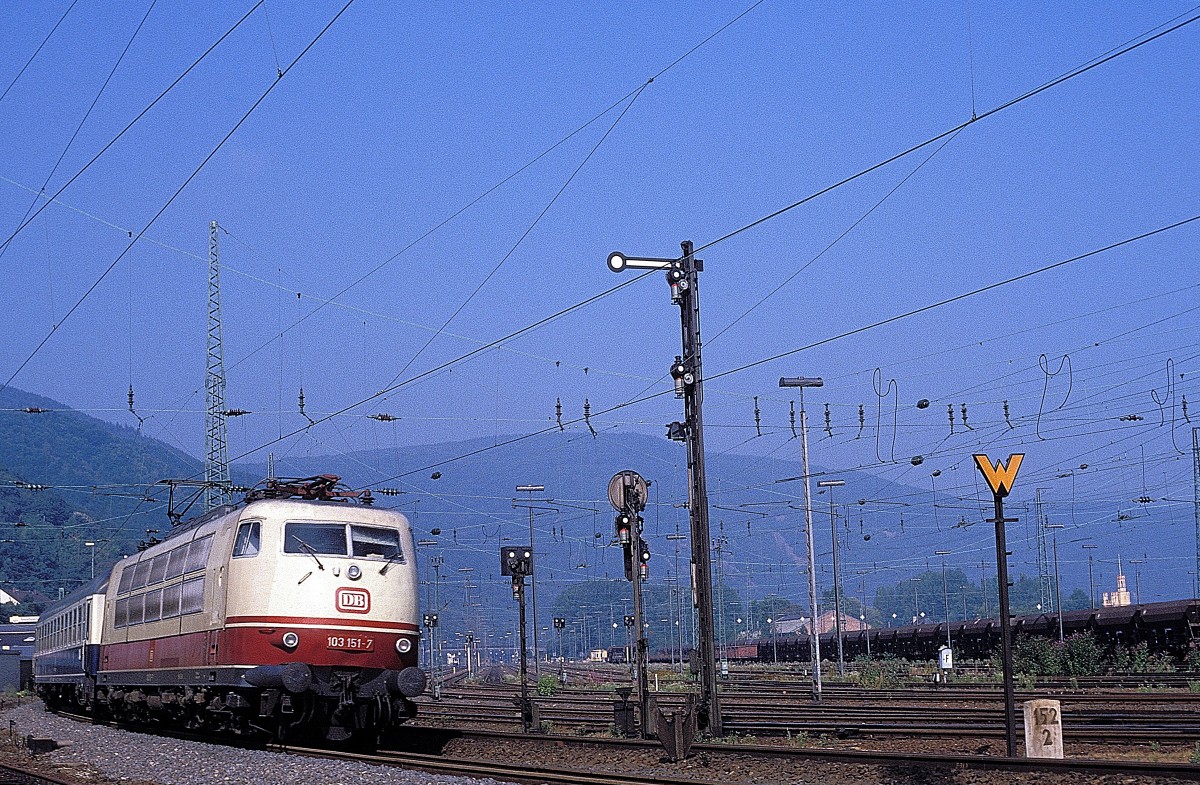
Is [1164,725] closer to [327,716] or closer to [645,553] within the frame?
[645,553]

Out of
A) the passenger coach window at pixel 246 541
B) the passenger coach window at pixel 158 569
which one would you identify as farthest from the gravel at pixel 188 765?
the passenger coach window at pixel 246 541

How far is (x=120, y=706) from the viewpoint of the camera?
2967cm

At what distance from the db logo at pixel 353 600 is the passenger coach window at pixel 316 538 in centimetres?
65

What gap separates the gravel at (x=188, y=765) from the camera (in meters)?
17.2

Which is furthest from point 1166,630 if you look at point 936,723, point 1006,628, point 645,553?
point 1006,628

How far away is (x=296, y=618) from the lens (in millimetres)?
20453

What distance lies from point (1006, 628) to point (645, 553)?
8.80 m

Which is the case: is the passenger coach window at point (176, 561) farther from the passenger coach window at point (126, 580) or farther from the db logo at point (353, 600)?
the db logo at point (353, 600)

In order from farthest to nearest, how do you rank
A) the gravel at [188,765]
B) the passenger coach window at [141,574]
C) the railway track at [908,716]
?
1. the passenger coach window at [141,574]
2. the railway track at [908,716]
3. the gravel at [188,765]

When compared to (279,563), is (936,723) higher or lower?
lower

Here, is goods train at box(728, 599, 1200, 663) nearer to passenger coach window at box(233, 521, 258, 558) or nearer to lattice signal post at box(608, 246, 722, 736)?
lattice signal post at box(608, 246, 722, 736)

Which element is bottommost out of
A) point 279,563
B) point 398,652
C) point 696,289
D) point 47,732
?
point 47,732

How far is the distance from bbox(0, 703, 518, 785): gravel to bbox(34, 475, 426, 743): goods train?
775 millimetres

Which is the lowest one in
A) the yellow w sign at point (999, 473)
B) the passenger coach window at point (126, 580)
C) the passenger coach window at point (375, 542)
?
the passenger coach window at point (126, 580)
